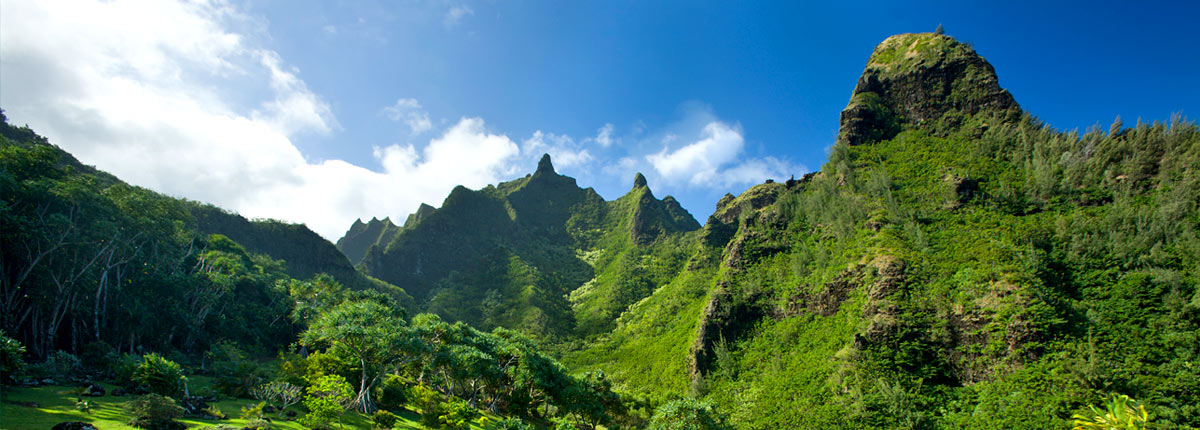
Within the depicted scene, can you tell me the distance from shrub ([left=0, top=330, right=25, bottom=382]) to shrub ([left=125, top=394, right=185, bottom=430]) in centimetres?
798

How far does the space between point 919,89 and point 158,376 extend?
308 ft

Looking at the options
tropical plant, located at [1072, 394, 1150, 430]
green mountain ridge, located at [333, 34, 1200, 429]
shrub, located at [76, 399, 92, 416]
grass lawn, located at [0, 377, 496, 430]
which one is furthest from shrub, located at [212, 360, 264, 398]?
tropical plant, located at [1072, 394, 1150, 430]

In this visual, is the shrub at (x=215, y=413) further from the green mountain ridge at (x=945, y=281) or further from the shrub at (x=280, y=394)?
the green mountain ridge at (x=945, y=281)

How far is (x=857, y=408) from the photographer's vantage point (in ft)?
113

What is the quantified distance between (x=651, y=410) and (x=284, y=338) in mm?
57553

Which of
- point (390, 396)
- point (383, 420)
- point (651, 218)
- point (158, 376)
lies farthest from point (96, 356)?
point (651, 218)

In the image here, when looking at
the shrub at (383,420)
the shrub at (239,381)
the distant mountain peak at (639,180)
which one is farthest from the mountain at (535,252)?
the shrub at (383,420)

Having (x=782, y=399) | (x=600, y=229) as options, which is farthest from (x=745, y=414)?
(x=600, y=229)

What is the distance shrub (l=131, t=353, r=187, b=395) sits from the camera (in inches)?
885

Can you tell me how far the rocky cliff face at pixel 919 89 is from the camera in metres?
60.8

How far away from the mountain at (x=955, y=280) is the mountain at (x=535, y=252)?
142ft

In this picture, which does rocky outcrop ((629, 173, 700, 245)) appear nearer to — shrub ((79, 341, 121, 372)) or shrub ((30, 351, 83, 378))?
shrub ((79, 341, 121, 372))

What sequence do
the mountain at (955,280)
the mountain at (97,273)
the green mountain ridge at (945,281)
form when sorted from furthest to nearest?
the mountain at (97,273) < the green mountain ridge at (945,281) < the mountain at (955,280)

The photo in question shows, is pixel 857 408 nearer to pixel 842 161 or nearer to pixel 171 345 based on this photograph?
pixel 842 161
